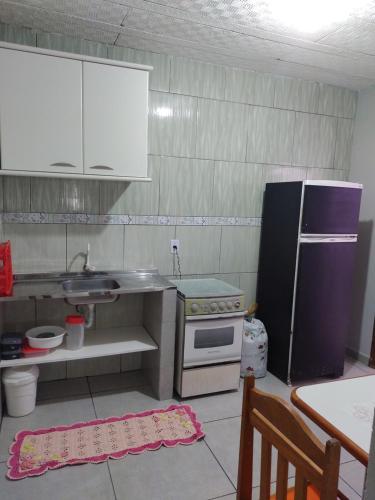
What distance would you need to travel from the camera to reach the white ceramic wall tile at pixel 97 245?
9.02 ft

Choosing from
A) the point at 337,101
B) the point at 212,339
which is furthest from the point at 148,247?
the point at 337,101

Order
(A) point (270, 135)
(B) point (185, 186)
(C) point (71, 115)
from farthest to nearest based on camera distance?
(A) point (270, 135), (B) point (185, 186), (C) point (71, 115)

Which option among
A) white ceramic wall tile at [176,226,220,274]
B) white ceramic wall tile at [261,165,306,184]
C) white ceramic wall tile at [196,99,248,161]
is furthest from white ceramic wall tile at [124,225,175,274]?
A: white ceramic wall tile at [261,165,306,184]

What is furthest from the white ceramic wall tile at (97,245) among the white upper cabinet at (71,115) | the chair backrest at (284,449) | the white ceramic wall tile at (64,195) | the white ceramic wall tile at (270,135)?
the chair backrest at (284,449)

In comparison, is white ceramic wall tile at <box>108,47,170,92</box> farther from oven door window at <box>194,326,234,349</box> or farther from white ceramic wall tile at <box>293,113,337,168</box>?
oven door window at <box>194,326,234,349</box>

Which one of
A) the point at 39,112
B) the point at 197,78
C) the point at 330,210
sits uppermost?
the point at 197,78

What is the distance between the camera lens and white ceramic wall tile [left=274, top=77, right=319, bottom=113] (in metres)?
3.23

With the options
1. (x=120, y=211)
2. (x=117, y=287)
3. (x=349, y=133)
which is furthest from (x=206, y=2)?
(x=349, y=133)

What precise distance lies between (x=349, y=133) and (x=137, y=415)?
3100 millimetres

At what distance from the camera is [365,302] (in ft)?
11.2

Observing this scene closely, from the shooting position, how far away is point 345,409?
4.23 feet

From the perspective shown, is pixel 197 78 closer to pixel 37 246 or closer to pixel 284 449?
pixel 37 246

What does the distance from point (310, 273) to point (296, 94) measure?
162cm

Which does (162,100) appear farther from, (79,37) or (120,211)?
(120,211)
